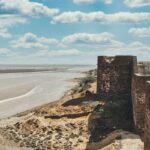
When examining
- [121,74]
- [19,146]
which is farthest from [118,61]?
[19,146]

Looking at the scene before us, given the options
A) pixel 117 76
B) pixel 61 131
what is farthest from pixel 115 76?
pixel 61 131

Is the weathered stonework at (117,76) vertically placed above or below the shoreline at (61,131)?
above

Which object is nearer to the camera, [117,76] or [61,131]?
Result: [61,131]

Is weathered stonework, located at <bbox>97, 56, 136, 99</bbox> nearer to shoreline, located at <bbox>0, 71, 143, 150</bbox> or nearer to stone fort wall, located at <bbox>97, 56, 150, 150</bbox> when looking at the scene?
stone fort wall, located at <bbox>97, 56, 150, 150</bbox>

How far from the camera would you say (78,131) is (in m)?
24.0

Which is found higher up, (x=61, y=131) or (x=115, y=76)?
(x=115, y=76)

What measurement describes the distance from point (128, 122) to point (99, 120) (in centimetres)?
149

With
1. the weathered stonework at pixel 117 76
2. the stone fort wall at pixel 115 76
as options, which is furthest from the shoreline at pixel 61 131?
the weathered stonework at pixel 117 76

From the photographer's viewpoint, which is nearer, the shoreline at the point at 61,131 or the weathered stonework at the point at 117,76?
the shoreline at the point at 61,131

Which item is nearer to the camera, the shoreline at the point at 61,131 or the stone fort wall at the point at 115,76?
the shoreline at the point at 61,131

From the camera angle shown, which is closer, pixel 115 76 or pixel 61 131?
pixel 61 131

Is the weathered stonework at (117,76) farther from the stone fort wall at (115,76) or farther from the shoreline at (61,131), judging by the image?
the shoreline at (61,131)

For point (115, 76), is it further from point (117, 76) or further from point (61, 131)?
point (61, 131)

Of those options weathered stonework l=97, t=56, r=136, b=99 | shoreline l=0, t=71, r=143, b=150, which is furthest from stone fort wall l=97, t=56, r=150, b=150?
shoreline l=0, t=71, r=143, b=150
